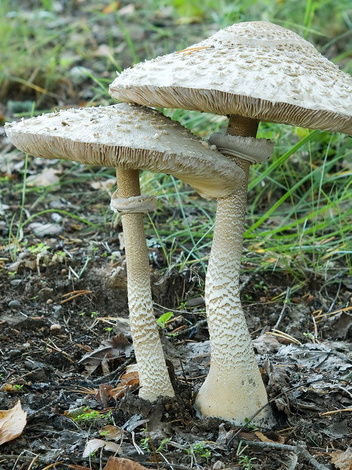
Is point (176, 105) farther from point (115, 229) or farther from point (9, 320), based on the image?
point (115, 229)

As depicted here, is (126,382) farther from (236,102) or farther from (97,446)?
(236,102)

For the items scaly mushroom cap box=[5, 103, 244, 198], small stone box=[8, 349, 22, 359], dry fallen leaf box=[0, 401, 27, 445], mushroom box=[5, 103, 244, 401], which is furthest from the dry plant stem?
small stone box=[8, 349, 22, 359]

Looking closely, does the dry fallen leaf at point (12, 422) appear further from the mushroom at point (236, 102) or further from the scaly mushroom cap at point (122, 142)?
the scaly mushroom cap at point (122, 142)

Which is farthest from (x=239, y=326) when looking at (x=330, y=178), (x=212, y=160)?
(x=330, y=178)

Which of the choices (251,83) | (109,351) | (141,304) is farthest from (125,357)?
(251,83)

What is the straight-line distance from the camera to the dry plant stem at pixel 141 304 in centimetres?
291

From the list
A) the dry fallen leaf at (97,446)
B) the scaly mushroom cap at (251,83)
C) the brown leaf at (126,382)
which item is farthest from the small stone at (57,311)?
the scaly mushroom cap at (251,83)

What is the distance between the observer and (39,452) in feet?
8.74

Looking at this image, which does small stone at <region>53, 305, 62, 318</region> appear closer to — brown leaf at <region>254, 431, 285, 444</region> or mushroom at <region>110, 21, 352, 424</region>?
mushroom at <region>110, 21, 352, 424</region>

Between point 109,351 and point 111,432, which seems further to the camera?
point 109,351

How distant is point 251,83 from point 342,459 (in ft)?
6.10

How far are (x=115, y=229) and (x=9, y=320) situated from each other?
1.52 meters

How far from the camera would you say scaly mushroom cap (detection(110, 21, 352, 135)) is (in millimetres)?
2389

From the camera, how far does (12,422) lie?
2736 millimetres
